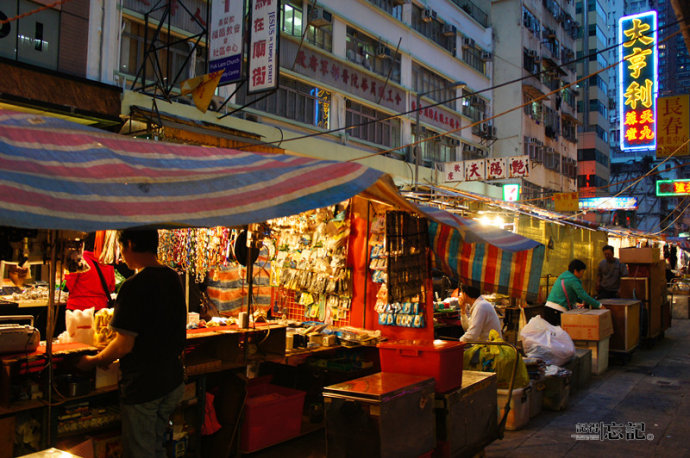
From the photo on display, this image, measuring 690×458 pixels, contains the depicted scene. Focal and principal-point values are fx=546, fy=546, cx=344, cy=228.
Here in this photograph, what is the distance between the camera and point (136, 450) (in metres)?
3.74

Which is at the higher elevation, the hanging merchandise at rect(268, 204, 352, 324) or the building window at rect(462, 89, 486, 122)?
the building window at rect(462, 89, 486, 122)

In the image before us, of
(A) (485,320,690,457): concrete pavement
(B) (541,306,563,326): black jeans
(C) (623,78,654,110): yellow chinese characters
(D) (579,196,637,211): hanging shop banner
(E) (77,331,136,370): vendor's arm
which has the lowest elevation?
(A) (485,320,690,457): concrete pavement

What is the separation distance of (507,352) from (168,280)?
463 centimetres

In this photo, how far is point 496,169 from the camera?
18.3 meters

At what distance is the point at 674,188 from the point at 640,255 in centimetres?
1322

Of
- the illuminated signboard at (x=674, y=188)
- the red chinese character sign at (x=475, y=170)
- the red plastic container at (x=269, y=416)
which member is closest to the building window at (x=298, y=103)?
the red chinese character sign at (x=475, y=170)

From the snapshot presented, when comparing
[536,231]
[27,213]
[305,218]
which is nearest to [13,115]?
[27,213]

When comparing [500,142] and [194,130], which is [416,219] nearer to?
[194,130]

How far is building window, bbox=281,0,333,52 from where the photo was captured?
16500mm

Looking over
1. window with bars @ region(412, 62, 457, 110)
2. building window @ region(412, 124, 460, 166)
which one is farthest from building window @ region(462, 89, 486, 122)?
building window @ region(412, 124, 460, 166)

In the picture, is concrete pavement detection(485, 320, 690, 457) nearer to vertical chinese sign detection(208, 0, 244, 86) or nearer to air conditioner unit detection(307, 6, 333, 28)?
vertical chinese sign detection(208, 0, 244, 86)

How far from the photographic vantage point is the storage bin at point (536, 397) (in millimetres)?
7324

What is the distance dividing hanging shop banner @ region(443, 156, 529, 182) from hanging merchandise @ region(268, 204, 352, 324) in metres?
11.5

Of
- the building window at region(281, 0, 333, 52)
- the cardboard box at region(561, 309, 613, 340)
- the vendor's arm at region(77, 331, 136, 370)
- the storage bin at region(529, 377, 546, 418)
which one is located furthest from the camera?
the building window at region(281, 0, 333, 52)
